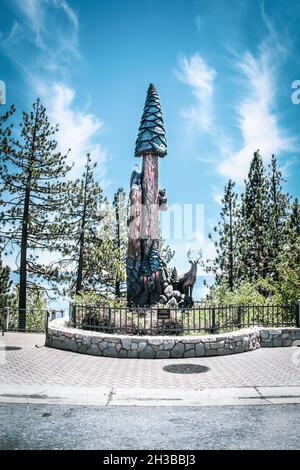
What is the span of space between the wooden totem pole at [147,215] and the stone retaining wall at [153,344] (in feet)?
18.4

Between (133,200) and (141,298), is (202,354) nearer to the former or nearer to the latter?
(141,298)

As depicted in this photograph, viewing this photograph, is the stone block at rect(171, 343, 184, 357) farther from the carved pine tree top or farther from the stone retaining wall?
the carved pine tree top

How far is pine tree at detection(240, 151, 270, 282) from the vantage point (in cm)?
3023

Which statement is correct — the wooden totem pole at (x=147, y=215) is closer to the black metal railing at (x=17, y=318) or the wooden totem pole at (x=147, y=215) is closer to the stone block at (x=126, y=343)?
the black metal railing at (x=17, y=318)

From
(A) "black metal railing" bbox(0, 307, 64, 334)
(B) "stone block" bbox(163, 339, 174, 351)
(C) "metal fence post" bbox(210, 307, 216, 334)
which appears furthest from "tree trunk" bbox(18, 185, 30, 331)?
(B) "stone block" bbox(163, 339, 174, 351)

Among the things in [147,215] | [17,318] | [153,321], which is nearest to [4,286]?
A: [17,318]

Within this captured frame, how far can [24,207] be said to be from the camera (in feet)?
84.6

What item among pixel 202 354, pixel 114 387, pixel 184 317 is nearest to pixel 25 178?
pixel 184 317

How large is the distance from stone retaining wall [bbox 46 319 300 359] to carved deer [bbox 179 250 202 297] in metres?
5.71

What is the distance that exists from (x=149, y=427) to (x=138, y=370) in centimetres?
388

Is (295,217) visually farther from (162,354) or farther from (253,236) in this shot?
(162,354)

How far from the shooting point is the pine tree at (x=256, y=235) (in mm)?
30234

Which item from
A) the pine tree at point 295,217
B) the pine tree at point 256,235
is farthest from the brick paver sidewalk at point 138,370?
the pine tree at point 295,217

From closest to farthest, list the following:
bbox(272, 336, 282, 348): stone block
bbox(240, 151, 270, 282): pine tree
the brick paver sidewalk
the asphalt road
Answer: the asphalt road < the brick paver sidewalk < bbox(272, 336, 282, 348): stone block < bbox(240, 151, 270, 282): pine tree
